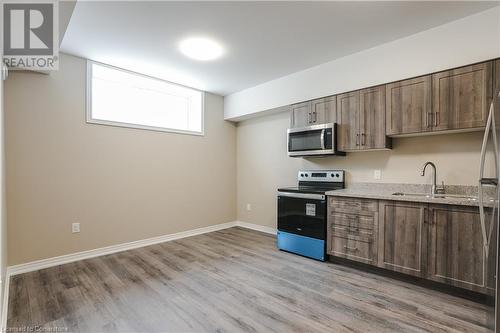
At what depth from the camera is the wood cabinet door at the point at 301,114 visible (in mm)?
3592

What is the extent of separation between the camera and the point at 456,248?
2244 mm

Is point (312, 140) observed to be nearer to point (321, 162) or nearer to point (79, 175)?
point (321, 162)

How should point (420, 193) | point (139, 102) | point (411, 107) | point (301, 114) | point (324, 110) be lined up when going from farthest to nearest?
point (139, 102) → point (301, 114) → point (324, 110) → point (420, 193) → point (411, 107)

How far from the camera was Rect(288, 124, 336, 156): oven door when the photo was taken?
331cm

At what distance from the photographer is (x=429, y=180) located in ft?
9.32

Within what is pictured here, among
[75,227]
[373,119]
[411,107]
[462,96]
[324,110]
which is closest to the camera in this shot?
[462,96]

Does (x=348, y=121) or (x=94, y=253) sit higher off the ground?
(x=348, y=121)

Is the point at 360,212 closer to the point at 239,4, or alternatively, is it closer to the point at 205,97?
the point at 239,4

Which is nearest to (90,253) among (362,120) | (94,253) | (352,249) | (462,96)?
(94,253)

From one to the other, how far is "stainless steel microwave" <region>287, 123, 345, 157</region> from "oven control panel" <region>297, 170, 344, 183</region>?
0.34 meters

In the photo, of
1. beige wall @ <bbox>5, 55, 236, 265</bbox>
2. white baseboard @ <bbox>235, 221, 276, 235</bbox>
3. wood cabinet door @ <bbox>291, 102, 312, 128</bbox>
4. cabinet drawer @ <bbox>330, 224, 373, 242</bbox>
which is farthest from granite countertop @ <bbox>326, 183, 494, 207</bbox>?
beige wall @ <bbox>5, 55, 236, 265</bbox>

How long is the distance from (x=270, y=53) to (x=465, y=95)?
82.0 inches

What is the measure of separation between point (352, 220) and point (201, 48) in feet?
8.90

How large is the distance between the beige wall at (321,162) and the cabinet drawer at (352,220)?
694 mm
